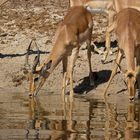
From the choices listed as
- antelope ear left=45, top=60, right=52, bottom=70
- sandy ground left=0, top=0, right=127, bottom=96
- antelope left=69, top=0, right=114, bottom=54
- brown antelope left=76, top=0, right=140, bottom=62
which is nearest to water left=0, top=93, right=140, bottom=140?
antelope ear left=45, top=60, right=52, bottom=70

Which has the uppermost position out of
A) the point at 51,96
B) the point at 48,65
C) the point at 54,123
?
the point at 48,65

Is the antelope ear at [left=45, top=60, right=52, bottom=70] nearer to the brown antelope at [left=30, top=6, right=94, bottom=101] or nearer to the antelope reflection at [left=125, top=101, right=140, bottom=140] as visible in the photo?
the brown antelope at [left=30, top=6, right=94, bottom=101]

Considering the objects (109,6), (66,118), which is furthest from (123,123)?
(109,6)

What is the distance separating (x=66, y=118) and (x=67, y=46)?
3.09 meters

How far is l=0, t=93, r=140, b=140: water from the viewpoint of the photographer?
35.6 ft

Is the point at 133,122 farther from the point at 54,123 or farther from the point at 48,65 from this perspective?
the point at 48,65

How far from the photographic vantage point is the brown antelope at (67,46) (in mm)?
14688

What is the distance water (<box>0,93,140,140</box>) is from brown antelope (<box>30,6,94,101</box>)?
0.47 meters

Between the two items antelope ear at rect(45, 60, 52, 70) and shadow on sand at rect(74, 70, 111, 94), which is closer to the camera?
antelope ear at rect(45, 60, 52, 70)

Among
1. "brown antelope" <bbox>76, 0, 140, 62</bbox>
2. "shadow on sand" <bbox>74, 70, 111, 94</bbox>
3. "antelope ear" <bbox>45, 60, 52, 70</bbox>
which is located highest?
"brown antelope" <bbox>76, 0, 140, 62</bbox>

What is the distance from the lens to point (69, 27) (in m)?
15.3

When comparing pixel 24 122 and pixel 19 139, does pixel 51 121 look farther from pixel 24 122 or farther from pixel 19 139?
pixel 19 139

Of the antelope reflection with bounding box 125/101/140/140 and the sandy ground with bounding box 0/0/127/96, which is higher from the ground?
the sandy ground with bounding box 0/0/127/96

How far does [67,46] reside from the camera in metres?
15.1
